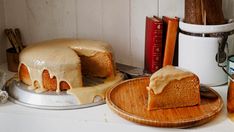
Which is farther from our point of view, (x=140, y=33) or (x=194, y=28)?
(x=140, y=33)

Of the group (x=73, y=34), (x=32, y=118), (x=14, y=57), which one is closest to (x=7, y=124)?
(x=32, y=118)

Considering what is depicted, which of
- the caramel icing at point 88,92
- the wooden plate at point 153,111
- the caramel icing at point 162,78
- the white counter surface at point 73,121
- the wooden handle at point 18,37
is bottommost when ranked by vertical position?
the white counter surface at point 73,121

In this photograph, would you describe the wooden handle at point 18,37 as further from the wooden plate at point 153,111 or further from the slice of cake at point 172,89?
the slice of cake at point 172,89

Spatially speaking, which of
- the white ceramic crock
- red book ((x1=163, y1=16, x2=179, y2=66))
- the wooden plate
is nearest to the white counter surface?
the wooden plate

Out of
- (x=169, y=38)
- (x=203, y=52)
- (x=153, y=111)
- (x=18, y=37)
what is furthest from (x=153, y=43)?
(x=18, y=37)

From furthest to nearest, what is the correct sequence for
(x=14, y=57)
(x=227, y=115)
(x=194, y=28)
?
(x=14, y=57) → (x=194, y=28) → (x=227, y=115)

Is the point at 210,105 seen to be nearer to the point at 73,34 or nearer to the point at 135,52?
the point at 135,52

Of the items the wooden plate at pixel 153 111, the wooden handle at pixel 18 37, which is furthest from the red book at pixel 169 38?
the wooden handle at pixel 18 37

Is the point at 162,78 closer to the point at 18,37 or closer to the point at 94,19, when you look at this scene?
the point at 94,19
